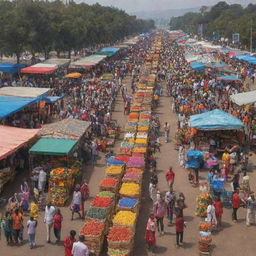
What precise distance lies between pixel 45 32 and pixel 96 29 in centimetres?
2574

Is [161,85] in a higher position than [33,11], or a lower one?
lower

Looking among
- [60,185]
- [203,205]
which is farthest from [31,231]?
[203,205]

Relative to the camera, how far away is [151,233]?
38.4 feet

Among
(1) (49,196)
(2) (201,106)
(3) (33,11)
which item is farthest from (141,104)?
(3) (33,11)

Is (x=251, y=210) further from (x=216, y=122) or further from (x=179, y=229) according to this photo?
(x=216, y=122)

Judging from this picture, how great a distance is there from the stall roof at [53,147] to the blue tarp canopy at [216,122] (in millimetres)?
6389

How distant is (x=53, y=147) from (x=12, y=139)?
1717 millimetres

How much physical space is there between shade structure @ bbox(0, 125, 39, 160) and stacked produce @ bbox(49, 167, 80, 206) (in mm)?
1875

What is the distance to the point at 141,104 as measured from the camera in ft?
96.2

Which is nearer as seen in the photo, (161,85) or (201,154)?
(201,154)

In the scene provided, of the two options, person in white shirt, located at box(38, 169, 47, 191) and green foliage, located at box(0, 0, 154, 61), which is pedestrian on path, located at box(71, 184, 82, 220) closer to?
person in white shirt, located at box(38, 169, 47, 191)

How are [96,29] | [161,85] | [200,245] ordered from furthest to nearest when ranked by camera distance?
[96,29] < [161,85] < [200,245]

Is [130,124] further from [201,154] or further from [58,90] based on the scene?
[58,90]

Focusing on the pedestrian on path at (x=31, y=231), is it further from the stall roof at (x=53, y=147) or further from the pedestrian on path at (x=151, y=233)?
the stall roof at (x=53, y=147)
